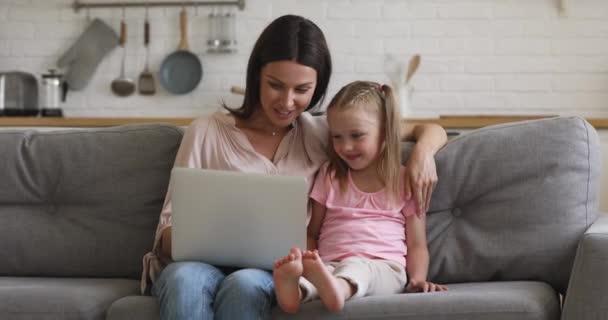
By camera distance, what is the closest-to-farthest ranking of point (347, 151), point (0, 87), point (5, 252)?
point (347, 151) → point (5, 252) → point (0, 87)

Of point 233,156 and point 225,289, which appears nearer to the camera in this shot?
point 225,289

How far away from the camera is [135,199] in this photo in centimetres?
238

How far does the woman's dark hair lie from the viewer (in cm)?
219

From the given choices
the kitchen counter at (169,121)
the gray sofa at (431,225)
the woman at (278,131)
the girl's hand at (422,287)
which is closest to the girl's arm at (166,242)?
the woman at (278,131)

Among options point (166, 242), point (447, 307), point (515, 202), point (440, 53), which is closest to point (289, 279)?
point (447, 307)

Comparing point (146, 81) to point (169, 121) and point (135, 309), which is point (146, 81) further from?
point (135, 309)

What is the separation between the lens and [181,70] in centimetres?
429

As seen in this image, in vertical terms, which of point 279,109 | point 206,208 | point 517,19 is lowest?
point 206,208

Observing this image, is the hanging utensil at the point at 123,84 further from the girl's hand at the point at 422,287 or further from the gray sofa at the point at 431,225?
the girl's hand at the point at 422,287

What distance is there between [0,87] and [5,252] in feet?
6.49

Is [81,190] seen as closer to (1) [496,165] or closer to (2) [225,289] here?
(2) [225,289]

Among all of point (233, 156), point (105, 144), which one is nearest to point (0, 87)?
point (105, 144)

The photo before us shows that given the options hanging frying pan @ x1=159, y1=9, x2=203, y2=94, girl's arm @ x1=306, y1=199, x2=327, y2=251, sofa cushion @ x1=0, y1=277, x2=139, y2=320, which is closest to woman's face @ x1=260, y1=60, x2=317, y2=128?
girl's arm @ x1=306, y1=199, x2=327, y2=251

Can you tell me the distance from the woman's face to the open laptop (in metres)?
0.33
